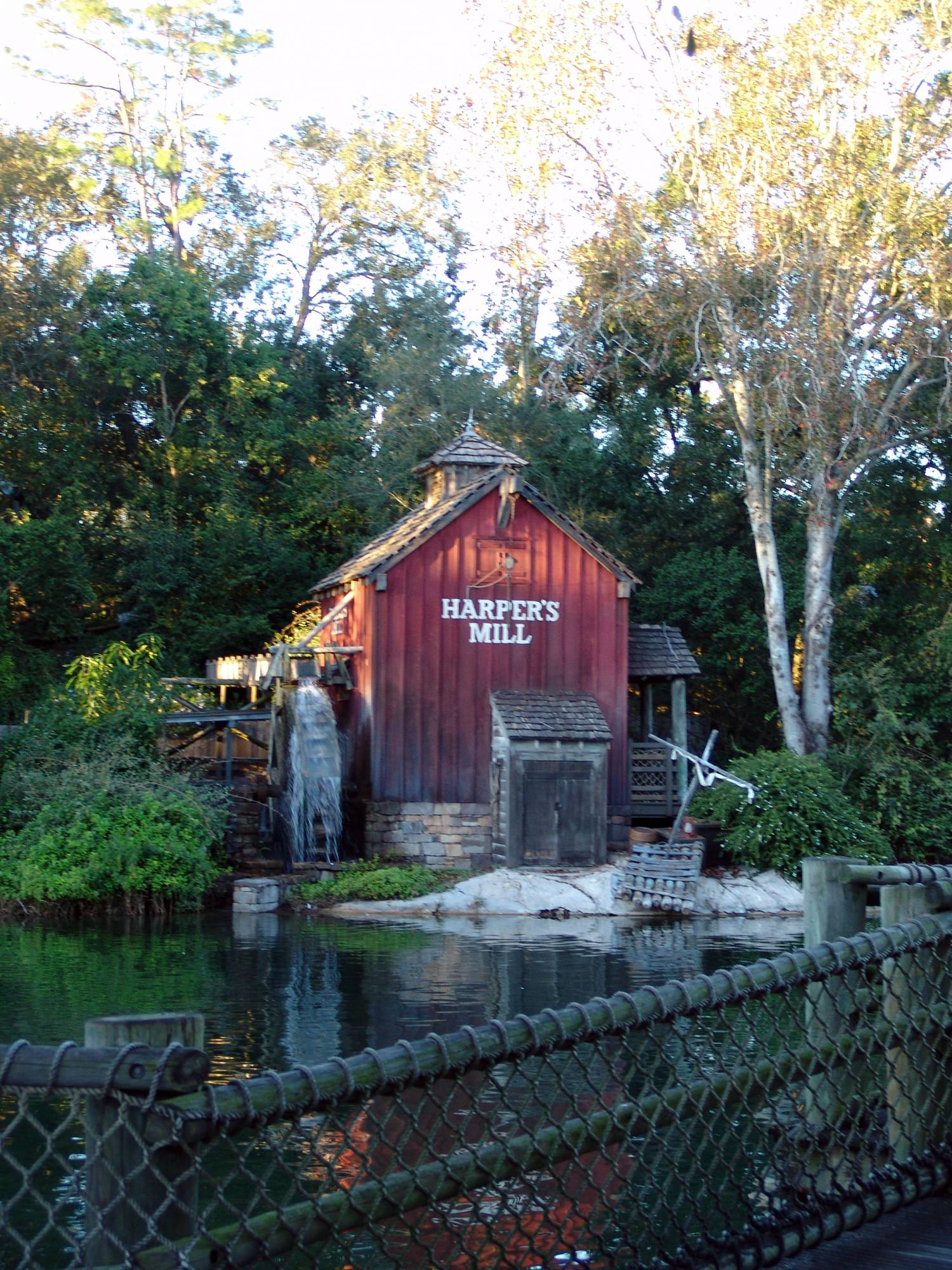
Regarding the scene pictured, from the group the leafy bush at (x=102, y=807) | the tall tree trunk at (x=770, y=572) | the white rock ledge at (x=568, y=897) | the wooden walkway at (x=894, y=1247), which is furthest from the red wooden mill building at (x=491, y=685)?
the wooden walkway at (x=894, y=1247)

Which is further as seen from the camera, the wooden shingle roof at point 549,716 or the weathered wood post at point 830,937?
the wooden shingle roof at point 549,716

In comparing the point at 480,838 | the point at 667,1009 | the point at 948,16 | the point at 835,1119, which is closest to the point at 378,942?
the point at 480,838

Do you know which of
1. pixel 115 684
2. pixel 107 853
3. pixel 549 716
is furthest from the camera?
pixel 115 684

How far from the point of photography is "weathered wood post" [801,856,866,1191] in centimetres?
496

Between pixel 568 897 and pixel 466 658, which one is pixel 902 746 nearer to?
pixel 466 658

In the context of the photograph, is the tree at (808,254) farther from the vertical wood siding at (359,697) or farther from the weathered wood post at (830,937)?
the weathered wood post at (830,937)

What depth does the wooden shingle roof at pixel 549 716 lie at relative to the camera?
1001 inches

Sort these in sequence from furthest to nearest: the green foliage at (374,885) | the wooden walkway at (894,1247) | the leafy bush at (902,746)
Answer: the leafy bush at (902,746), the green foliage at (374,885), the wooden walkway at (894,1247)

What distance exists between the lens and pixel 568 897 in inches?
926

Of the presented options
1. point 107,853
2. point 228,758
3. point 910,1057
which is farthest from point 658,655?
point 910,1057

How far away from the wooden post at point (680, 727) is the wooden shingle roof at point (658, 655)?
227mm

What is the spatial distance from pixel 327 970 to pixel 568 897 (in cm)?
762

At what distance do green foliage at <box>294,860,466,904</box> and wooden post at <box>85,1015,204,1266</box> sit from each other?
2082cm

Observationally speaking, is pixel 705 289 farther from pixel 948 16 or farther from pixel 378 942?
pixel 378 942
